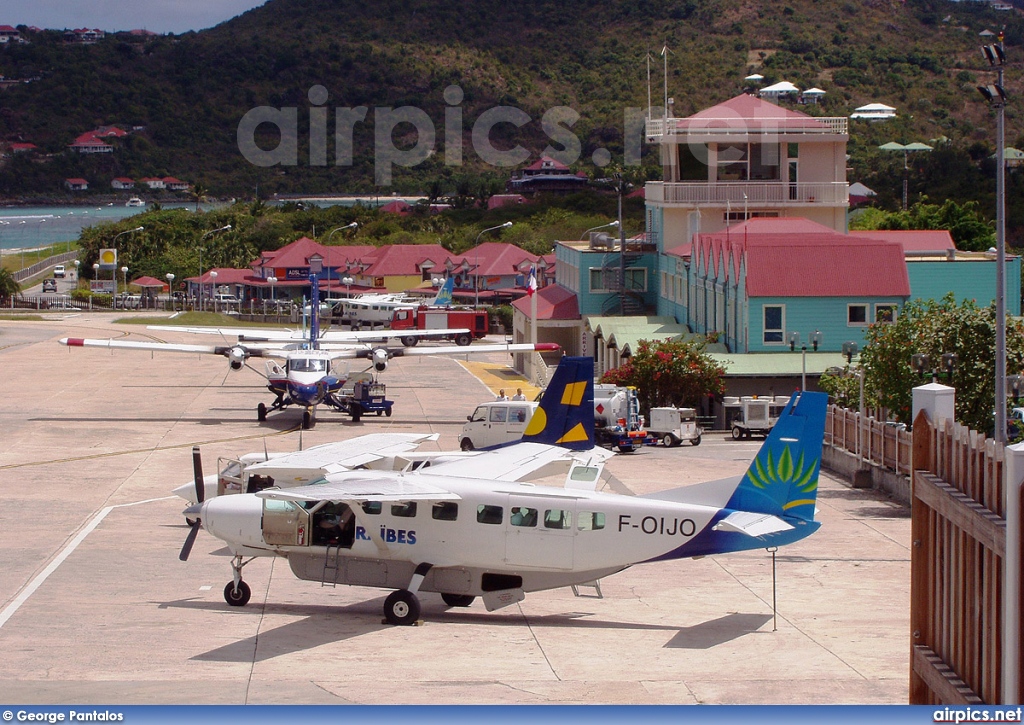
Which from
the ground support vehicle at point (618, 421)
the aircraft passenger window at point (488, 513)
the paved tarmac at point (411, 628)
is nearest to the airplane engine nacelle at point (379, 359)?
the ground support vehicle at point (618, 421)

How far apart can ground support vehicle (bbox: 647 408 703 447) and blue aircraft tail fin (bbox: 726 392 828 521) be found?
→ 20.8 m

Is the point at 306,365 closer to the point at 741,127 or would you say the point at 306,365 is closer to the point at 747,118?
the point at 741,127

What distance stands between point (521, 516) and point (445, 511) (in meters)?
1.11

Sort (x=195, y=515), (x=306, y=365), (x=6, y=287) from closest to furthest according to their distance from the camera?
(x=195, y=515) → (x=306, y=365) → (x=6, y=287)

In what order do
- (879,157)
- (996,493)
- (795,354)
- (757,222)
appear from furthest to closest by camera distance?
(879,157) → (757,222) → (795,354) → (996,493)

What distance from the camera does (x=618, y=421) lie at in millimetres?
37969

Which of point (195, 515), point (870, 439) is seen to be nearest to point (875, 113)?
point (870, 439)

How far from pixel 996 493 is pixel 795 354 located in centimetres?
3833

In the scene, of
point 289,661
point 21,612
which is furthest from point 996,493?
point 21,612

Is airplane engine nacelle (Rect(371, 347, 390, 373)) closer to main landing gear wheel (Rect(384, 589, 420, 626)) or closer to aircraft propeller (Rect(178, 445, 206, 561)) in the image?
aircraft propeller (Rect(178, 445, 206, 561))

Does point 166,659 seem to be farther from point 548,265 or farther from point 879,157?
point 879,157

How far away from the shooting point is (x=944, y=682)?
8.46m

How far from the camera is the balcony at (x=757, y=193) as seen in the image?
61750mm

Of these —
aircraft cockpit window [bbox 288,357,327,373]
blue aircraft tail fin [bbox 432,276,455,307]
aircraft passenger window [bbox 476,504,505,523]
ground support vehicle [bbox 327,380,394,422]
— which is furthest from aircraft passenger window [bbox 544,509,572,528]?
blue aircraft tail fin [bbox 432,276,455,307]
